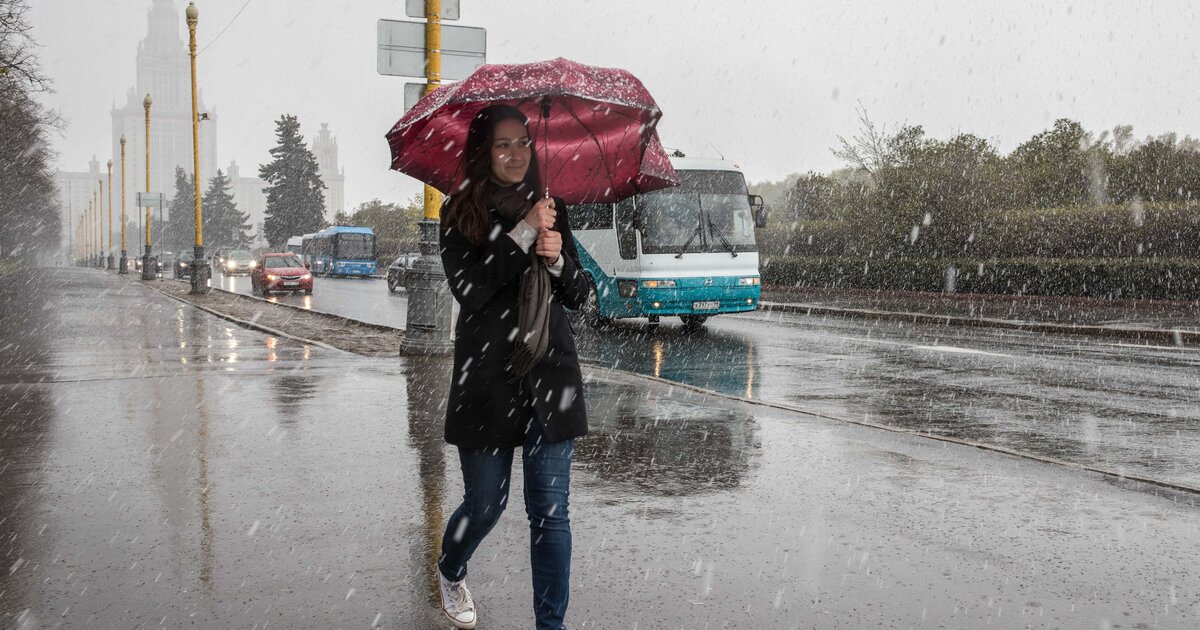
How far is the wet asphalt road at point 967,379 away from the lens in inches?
314

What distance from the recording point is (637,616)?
3.99m

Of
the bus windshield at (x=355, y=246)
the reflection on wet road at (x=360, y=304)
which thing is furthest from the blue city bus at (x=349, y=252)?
the reflection on wet road at (x=360, y=304)

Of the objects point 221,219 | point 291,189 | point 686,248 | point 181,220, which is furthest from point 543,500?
point 181,220

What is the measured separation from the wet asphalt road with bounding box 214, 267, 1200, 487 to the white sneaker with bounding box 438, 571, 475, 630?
4526 mm

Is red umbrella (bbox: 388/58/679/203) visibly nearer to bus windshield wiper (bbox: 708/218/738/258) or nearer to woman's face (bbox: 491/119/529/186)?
woman's face (bbox: 491/119/529/186)

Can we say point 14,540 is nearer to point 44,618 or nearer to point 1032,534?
point 44,618

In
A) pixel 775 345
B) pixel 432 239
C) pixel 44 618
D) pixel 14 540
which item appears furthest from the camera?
pixel 775 345

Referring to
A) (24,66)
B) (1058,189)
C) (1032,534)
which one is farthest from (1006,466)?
(24,66)

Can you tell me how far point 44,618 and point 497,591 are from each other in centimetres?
171

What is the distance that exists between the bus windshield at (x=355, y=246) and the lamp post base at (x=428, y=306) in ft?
158

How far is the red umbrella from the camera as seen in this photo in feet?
12.6

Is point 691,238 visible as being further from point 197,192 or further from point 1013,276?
point 197,192

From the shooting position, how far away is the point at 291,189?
93.4m

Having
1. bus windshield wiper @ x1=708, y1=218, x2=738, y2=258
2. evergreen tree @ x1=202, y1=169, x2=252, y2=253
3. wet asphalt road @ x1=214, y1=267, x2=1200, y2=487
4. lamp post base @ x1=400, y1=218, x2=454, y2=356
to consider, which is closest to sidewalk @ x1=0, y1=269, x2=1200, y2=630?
wet asphalt road @ x1=214, y1=267, x2=1200, y2=487
